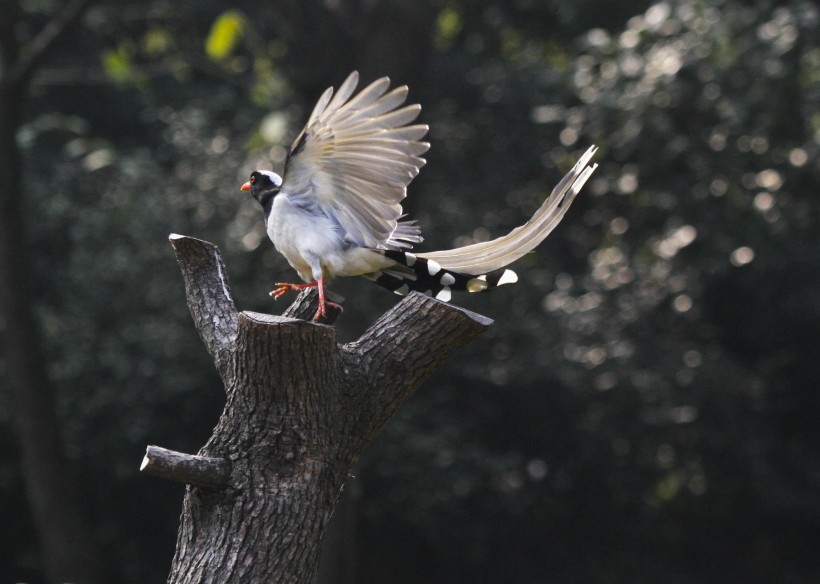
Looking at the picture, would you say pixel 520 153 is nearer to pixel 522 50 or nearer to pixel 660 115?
pixel 522 50

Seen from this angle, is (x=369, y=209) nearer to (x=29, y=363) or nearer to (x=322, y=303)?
(x=322, y=303)

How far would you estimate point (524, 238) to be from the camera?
327 centimetres

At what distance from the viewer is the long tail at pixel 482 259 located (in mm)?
3160

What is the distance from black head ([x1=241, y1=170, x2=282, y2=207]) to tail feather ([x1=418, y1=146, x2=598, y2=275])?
2.00 ft

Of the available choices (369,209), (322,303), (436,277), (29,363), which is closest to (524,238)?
(436,277)

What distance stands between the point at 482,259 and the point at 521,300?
4925mm

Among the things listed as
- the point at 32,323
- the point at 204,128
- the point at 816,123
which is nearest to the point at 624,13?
the point at 816,123

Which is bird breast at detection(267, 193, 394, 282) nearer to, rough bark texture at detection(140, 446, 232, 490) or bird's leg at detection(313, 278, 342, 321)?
bird's leg at detection(313, 278, 342, 321)

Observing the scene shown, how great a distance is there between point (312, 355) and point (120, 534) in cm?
605

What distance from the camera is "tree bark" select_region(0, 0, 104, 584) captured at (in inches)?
283

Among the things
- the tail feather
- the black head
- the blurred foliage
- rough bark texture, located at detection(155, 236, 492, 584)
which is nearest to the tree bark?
the blurred foliage

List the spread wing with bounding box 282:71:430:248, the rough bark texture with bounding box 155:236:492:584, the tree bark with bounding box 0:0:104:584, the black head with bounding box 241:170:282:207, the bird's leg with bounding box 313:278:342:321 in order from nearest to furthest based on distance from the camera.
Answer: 1. the rough bark texture with bounding box 155:236:492:584
2. the spread wing with bounding box 282:71:430:248
3. the bird's leg with bounding box 313:278:342:321
4. the black head with bounding box 241:170:282:207
5. the tree bark with bounding box 0:0:104:584

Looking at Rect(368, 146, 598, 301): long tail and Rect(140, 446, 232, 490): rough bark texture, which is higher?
Rect(140, 446, 232, 490): rough bark texture

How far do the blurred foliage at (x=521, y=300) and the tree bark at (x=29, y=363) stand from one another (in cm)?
54
